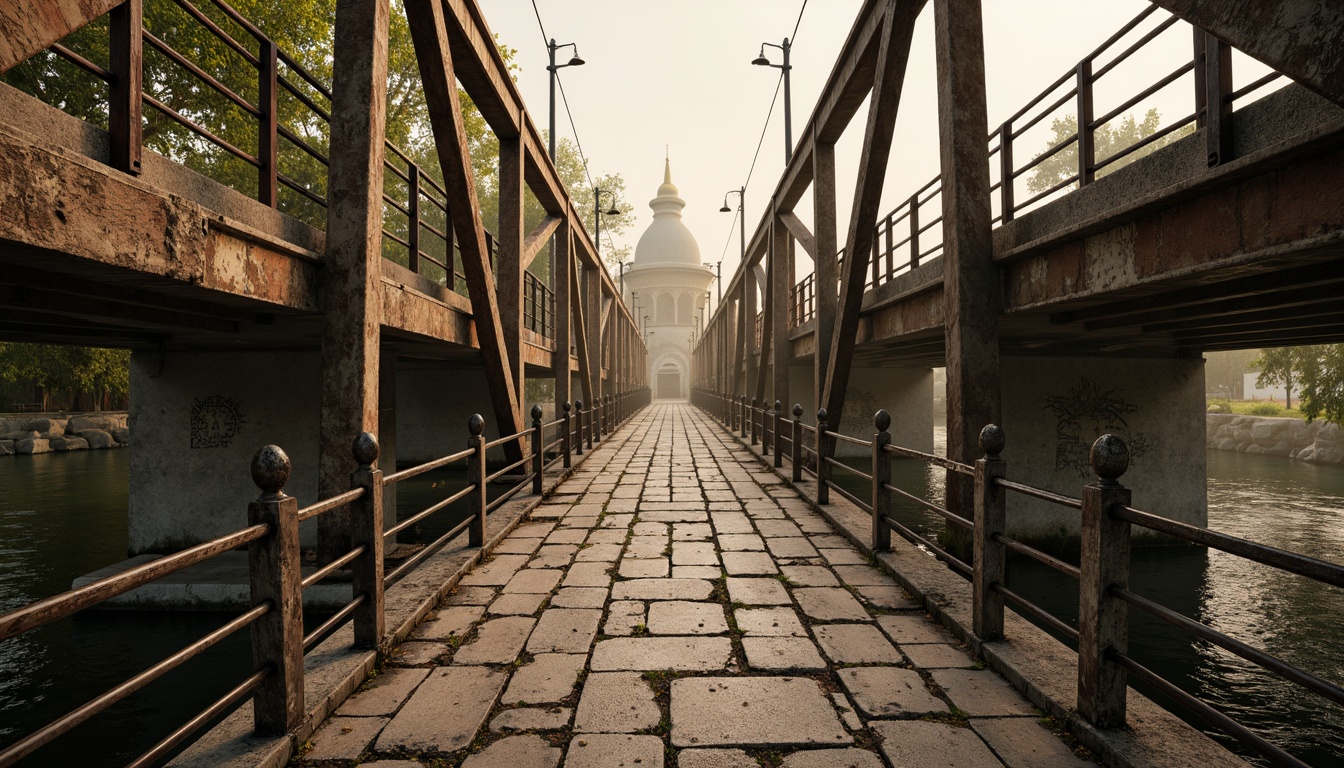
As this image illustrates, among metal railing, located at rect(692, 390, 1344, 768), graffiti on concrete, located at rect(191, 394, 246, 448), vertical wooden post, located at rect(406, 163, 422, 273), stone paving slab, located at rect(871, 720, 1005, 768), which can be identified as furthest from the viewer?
graffiti on concrete, located at rect(191, 394, 246, 448)

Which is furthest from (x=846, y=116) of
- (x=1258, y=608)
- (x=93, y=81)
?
(x=93, y=81)

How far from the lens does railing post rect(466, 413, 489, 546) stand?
4914 mm

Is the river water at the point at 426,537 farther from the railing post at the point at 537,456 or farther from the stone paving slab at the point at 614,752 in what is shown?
the stone paving slab at the point at 614,752

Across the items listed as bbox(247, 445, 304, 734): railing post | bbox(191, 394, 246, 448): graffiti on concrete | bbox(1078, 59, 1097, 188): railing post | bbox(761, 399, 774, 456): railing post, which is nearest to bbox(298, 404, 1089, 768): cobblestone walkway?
bbox(247, 445, 304, 734): railing post

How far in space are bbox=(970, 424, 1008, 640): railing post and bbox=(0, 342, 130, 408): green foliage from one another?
62.8ft

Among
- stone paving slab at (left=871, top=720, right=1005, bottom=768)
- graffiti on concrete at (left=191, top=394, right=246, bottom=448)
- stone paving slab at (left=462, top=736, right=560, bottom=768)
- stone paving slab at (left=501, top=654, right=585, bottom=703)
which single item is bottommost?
stone paving slab at (left=871, top=720, right=1005, bottom=768)

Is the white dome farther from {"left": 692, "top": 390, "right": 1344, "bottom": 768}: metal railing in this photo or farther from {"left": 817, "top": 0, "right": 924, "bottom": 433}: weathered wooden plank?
{"left": 692, "top": 390, "right": 1344, "bottom": 768}: metal railing

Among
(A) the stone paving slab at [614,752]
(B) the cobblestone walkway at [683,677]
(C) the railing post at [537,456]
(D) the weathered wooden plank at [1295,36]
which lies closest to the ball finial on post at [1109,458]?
(B) the cobblestone walkway at [683,677]

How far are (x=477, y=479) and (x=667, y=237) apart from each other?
6434cm

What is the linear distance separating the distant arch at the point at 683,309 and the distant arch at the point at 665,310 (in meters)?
0.41

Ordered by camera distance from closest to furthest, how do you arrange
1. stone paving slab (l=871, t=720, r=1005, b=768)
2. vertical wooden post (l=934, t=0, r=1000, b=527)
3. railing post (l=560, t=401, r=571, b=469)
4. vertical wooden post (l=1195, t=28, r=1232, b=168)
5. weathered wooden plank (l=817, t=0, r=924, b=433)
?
stone paving slab (l=871, t=720, r=1005, b=768), vertical wooden post (l=1195, t=28, r=1232, b=168), vertical wooden post (l=934, t=0, r=1000, b=527), weathered wooden plank (l=817, t=0, r=924, b=433), railing post (l=560, t=401, r=571, b=469)

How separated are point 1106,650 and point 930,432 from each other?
42.3 feet

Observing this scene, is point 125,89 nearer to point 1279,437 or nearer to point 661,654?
point 661,654

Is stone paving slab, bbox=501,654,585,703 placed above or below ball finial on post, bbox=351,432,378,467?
below
